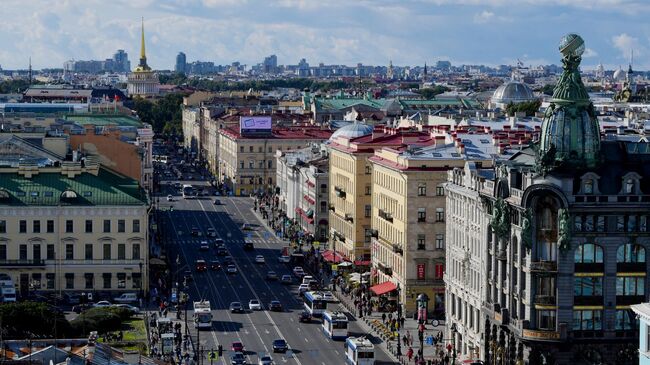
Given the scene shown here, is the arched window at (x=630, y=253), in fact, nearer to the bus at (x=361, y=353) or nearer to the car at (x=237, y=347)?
the bus at (x=361, y=353)

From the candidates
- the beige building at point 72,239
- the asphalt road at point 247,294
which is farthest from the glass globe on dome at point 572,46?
the beige building at point 72,239

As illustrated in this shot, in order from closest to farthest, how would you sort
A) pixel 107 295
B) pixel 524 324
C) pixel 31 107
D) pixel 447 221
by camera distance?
1. pixel 524 324
2. pixel 447 221
3. pixel 107 295
4. pixel 31 107

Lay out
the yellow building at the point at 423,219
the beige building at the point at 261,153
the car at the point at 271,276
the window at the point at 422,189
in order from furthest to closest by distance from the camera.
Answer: the beige building at the point at 261,153 < the car at the point at 271,276 < the window at the point at 422,189 < the yellow building at the point at 423,219

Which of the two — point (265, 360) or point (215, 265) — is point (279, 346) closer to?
point (265, 360)

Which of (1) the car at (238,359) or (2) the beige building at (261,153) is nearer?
(1) the car at (238,359)

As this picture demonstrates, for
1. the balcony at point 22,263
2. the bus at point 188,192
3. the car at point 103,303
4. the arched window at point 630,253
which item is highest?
the arched window at point 630,253

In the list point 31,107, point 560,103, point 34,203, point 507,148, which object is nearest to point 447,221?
point 507,148

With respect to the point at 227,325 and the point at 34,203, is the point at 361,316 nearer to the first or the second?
the point at 227,325

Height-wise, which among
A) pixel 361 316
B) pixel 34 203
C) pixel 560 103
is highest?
pixel 560 103
